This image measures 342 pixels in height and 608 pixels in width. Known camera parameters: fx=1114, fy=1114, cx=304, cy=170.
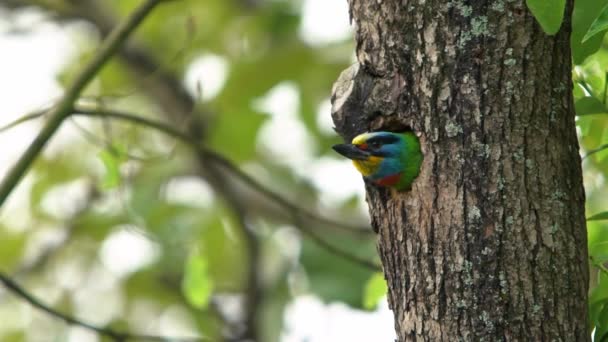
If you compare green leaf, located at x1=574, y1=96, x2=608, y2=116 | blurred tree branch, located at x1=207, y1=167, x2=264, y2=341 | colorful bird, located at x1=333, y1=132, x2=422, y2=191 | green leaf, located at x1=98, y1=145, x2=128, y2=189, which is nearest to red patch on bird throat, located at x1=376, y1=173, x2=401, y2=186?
colorful bird, located at x1=333, y1=132, x2=422, y2=191

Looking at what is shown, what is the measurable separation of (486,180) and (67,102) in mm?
1555

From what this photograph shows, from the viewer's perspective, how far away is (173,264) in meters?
5.55

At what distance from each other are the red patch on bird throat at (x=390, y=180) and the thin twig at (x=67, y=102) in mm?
1206

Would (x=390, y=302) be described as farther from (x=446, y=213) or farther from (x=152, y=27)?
(x=152, y=27)

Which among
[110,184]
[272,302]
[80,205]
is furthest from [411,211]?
[80,205]

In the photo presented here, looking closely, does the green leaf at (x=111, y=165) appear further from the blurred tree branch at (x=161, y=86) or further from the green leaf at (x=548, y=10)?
the green leaf at (x=548, y=10)

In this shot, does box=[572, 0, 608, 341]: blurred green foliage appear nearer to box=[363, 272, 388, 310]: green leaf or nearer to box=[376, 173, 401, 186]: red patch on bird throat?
box=[376, 173, 401, 186]: red patch on bird throat

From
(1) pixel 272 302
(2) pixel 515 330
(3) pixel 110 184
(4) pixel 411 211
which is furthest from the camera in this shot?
(1) pixel 272 302

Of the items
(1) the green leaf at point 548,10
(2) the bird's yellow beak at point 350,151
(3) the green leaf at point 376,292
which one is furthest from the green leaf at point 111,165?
(1) the green leaf at point 548,10

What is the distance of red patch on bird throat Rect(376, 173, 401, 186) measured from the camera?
87.4 inches

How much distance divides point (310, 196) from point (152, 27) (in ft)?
3.73

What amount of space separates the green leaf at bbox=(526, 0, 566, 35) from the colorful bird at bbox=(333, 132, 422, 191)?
0.37 meters

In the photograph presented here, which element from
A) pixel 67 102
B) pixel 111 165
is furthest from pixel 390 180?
pixel 111 165

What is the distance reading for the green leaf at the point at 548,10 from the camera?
6.41 feet
